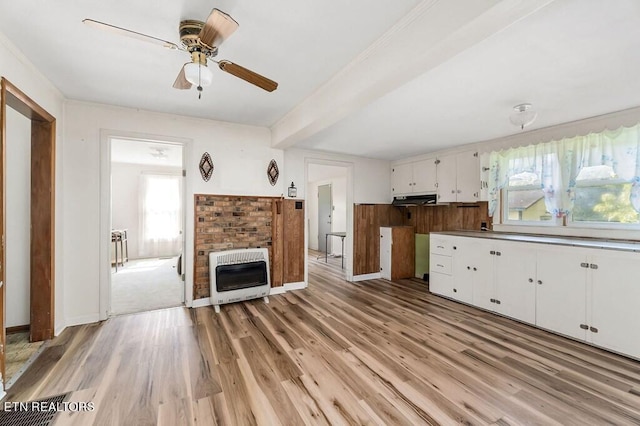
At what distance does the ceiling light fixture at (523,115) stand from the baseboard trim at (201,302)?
13.6 ft

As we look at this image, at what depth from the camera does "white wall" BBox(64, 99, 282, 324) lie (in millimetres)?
3035

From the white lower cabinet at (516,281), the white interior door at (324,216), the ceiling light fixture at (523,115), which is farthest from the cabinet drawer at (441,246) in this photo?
the white interior door at (324,216)

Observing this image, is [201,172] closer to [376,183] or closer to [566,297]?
[376,183]

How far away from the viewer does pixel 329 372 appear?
2152mm

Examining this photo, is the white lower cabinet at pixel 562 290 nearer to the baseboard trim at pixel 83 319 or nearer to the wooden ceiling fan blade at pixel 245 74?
the wooden ceiling fan blade at pixel 245 74

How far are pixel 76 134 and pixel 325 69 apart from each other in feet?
9.51

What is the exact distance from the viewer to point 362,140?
4.12 metres

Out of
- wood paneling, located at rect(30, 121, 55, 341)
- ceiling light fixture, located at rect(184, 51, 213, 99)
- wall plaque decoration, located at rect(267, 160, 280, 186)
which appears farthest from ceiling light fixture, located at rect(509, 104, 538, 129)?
wood paneling, located at rect(30, 121, 55, 341)

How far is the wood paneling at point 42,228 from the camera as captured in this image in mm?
2643

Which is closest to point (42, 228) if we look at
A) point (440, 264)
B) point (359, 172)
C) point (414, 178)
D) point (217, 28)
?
point (217, 28)

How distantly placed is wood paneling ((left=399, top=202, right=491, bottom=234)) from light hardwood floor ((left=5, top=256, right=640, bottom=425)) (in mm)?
1628

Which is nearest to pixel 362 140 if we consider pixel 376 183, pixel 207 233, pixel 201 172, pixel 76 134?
pixel 376 183

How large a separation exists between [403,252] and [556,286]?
2.50 meters

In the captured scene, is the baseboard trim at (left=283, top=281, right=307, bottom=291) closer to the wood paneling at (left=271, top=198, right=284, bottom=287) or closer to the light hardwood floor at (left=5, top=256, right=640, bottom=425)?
the wood paneling at (left=271, top=198, right=284, bottom=287)
